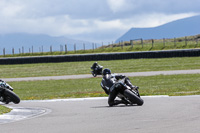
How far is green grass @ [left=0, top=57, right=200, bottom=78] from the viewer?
3938 centimetres

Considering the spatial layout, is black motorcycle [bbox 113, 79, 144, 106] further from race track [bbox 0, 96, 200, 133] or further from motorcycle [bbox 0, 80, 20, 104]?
motorcycle [bbox 0, 80, 20, 104]

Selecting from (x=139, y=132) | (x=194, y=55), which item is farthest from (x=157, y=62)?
(x=139, y=132)

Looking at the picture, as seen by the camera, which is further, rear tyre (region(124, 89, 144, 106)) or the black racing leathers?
the black racing leathers

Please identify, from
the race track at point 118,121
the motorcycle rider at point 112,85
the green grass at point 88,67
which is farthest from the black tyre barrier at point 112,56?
the race track at point 118,121

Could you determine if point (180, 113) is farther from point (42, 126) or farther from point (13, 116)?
point (13, 116)

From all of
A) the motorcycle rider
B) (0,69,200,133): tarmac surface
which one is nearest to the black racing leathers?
the motorcycle rider

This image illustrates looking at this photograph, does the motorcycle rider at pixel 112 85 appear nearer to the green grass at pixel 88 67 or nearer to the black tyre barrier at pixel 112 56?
Result: the green grass at pixel 88 67

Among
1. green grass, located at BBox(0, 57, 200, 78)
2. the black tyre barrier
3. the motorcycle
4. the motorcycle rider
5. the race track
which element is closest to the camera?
the race track

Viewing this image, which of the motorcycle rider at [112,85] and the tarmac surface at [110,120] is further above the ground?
the motorcycle rider at [112,85]

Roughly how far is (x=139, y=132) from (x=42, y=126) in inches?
94.3

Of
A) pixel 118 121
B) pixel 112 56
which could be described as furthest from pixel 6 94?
pixel 112 56

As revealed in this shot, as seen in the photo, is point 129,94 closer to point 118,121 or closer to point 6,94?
point 118,121

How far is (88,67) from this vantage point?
1694 inches

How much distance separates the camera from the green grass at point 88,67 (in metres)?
39.4
